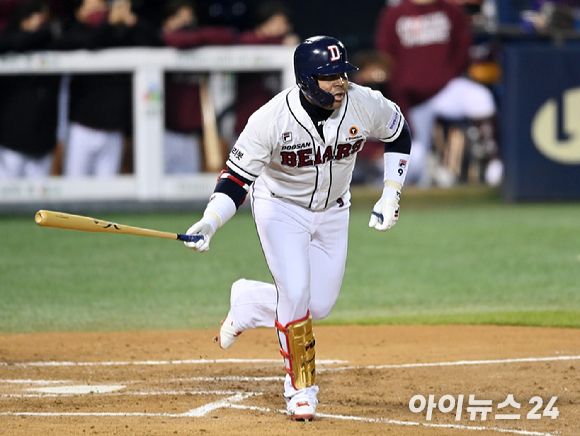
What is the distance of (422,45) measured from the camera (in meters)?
13.5

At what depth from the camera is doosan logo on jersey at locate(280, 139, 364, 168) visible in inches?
197

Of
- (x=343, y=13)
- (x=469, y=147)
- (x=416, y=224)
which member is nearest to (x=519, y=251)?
(x=416, y=224)

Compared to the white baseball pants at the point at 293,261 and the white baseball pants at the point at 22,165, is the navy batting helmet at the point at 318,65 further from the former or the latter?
the white baseball pants at the point at 22,165

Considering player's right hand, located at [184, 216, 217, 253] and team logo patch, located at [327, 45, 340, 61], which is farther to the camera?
team logo patch, located at [327, 45, 340, 61]

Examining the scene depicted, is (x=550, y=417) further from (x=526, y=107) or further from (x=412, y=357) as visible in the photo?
(x=526, y=107)

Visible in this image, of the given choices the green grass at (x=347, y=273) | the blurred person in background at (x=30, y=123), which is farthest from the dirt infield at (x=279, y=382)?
the blurred person in background at (x=30, y=123)

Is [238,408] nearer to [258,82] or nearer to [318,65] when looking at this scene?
[318,65]

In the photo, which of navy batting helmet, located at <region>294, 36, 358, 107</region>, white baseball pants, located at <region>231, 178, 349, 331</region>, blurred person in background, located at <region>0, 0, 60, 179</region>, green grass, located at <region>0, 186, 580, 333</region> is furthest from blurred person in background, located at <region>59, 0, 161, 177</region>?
navy batting helmet, located at <region>294, 36, 358, 107</region>

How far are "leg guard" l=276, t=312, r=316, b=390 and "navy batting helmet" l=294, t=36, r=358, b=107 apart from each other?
1133mm

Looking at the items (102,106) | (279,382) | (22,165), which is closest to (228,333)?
(279,382)

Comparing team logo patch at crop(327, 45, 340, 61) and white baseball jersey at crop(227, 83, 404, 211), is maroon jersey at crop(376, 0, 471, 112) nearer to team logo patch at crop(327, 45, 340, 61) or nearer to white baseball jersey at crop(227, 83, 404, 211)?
white baseball jersey at crop(227, 83, 404, 211)

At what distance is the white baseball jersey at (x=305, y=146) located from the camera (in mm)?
4965

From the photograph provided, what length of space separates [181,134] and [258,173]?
7.94m

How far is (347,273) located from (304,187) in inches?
169
